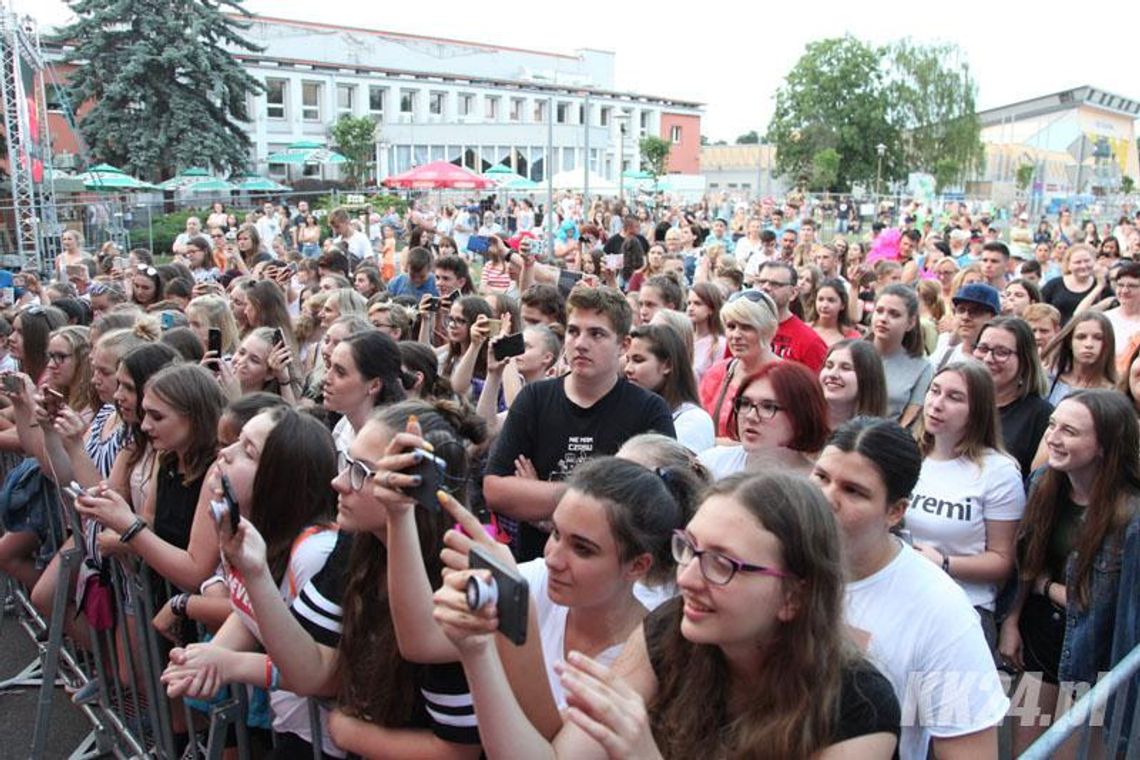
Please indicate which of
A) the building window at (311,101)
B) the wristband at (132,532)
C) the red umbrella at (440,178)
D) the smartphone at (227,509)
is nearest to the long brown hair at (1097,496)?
the smartphone at (227,509)

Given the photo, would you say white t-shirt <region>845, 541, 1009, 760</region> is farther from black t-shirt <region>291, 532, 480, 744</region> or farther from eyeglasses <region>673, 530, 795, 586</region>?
black t-shirt <region>291, 532, 480, 744</region>

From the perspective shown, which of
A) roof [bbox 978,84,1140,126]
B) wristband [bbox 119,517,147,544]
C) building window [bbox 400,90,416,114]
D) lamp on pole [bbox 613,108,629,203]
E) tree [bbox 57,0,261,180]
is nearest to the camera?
wristband [bbox 119,517,147,544]

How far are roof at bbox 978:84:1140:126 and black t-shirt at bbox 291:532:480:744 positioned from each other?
81.8m

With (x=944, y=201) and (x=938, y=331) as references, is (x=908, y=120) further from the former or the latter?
(x=938, y=331)

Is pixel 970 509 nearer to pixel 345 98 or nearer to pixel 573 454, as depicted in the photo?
pixel 573 454

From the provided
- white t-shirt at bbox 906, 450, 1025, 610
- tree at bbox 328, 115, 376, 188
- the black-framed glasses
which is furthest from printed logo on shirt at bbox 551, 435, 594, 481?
tree at bbox 328, 115, 376, 188

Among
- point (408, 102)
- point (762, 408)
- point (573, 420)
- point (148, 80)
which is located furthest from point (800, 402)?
point (408, 102)

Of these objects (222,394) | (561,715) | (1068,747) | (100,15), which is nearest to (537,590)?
(561,715)

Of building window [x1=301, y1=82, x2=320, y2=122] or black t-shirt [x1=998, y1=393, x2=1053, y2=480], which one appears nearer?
black t-shirt [x1=998, y1=393, x2=1053, y2=480]

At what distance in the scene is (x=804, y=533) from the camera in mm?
2094

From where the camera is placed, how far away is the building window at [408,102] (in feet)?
210

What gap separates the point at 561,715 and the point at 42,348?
510cm

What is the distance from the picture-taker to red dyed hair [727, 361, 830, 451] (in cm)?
382

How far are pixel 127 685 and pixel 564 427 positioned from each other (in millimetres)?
2212
